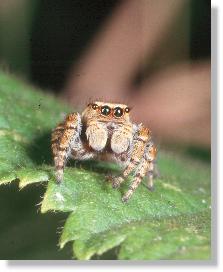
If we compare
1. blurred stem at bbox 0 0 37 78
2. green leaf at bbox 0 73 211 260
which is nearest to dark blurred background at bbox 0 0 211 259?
blurred stem at bbox 0 0 37 78

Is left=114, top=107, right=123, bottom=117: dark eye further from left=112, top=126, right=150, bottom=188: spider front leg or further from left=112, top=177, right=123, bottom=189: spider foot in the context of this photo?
left=112, top=177, right=123, bottom=189: spider foot

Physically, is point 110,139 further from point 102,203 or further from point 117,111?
point 102,203

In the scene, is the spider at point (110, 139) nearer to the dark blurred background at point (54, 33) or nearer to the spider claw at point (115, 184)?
the spider claw at point (115, 184)

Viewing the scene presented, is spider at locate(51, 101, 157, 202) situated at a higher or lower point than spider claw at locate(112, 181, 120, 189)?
higher

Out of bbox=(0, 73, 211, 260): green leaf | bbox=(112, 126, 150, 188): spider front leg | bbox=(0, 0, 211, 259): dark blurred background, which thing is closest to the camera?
bbox=(0, 73, 211, 260): green leaf

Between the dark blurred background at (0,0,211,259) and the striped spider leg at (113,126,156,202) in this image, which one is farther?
the dark blurred background at (0,0,211,259)

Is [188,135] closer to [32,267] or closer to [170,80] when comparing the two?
[170,80]

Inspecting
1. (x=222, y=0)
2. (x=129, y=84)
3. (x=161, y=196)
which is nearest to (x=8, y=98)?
(x=129, y=84)

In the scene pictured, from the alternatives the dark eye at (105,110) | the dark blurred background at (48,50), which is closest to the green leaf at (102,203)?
the dark blurred background at (48,50)

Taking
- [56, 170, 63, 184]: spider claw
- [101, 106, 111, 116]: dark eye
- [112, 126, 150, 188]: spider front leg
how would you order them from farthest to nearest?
[101, 106, 111, 116]: dark eye
[112, 126, 150, 188]: spider front leg
[56, 170, 63, 184]: spider claw
